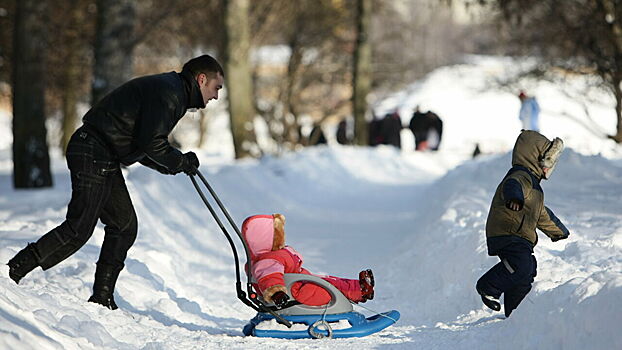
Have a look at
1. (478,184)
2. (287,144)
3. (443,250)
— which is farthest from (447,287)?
(287,144)

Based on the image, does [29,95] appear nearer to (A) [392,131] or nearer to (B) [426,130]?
(B) [426,130]

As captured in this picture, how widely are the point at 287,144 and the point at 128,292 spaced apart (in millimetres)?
25426

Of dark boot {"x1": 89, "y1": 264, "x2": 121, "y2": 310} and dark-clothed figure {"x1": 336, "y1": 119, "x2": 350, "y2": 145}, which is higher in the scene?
dark-clothed figure {"x1": 336, "y1": 119, "x2": 350, "y2": 145}

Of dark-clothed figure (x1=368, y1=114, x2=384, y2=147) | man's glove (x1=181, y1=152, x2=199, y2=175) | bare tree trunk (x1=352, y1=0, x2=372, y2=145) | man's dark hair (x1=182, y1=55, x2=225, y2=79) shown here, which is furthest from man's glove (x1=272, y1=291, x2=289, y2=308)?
dark-clothed figure (x1=368, y1=114, x2=384, y2=147)

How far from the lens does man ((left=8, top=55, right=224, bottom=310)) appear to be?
219 inches

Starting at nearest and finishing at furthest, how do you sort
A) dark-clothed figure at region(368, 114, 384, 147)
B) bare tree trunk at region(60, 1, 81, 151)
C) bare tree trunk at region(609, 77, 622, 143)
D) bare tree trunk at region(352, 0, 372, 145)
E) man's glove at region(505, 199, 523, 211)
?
man's glove at region(505, 199, 523, 211) → bare tree trunk at region(609, 77, 622, 143) → bare tree trunk at region(60, 1, 81, 151) → bare tree trunk at region(352, 0, 372, 145) → dark-clothed figure at region(368, 114, 384, 147)

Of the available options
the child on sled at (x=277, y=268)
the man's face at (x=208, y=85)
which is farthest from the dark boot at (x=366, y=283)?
the man's face at (x=208, y=85)

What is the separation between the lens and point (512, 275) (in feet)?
18.5

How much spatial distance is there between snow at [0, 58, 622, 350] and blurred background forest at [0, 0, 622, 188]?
2.53m

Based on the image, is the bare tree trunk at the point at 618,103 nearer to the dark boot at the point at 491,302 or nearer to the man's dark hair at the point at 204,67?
the dark boot at the point at 491,302

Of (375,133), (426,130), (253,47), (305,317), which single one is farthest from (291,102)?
(305,317)

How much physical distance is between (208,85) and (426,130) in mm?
23475

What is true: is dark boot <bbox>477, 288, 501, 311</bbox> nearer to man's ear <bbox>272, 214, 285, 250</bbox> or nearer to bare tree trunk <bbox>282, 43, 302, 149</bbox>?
man's ear <bbox>272, 214, 285, 250</bbox>

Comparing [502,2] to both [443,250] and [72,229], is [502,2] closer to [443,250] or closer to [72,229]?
[443,250]
